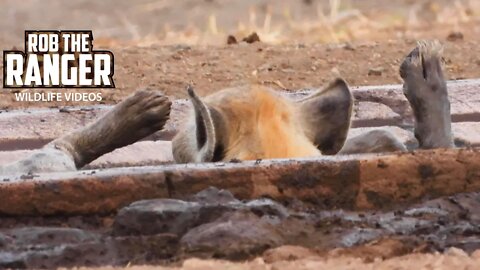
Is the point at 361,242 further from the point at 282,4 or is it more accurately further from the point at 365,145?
the point at 282,4

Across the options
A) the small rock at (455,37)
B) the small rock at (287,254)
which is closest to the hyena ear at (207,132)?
the small rock at (287,254)

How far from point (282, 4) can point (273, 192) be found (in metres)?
5.72

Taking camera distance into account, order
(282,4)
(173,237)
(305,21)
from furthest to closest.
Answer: (282,4) → (305,21) → (173,237)

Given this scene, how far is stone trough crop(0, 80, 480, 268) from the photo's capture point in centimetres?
267

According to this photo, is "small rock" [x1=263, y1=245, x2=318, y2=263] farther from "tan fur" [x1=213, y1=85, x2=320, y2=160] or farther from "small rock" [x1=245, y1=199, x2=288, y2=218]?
"tan fur" [x1=213, y1=85, x2=320, y2=160]

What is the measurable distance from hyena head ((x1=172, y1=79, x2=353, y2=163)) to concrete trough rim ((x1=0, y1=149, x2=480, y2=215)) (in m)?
0.61

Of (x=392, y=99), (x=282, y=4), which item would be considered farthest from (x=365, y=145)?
(x=282, y=4)

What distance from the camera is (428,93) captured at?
3686 millimetres

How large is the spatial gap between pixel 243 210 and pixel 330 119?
1.29 metres

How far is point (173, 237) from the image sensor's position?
2709 mm

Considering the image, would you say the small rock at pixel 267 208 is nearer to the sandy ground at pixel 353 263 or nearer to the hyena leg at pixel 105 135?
the sandy ground at pixel 353 263

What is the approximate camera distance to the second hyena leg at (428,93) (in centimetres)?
366

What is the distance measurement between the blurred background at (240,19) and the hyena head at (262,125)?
3063 millimetres

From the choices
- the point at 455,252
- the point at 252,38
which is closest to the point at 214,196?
the point at 455,252
